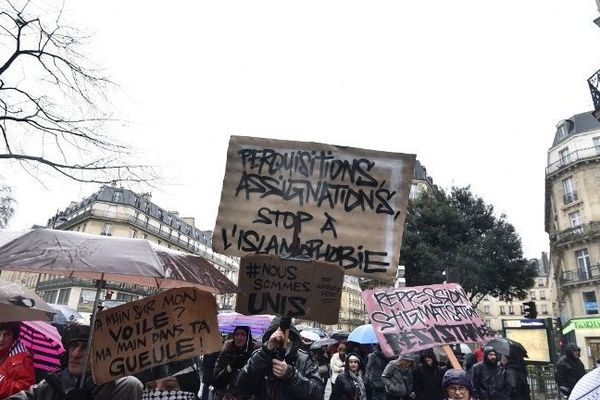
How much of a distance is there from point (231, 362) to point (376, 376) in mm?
3646

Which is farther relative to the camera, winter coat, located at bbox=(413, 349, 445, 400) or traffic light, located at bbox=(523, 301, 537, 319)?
traffic light, located at bbox=(523, 301, 537, 319)

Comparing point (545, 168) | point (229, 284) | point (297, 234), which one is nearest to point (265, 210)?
point (297, 234)

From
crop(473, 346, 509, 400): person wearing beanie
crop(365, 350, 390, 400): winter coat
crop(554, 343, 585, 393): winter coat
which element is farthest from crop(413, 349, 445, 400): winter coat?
crop(554, 343, 585, 393): winter coat

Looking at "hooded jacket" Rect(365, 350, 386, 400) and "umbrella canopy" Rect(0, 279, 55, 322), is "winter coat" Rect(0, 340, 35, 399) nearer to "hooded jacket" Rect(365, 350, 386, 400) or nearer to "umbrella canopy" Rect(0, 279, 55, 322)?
"umbrella canopy" Rect(0, 279, 55, 322)

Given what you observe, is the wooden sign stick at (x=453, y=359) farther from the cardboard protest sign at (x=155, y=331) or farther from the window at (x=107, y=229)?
the window at (x=107, y=229)

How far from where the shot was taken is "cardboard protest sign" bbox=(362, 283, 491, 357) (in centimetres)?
440

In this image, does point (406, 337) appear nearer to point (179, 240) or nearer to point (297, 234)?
point (297, 234)

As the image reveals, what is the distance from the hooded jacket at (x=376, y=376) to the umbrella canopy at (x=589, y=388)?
517cm

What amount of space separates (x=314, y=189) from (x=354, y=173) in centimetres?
37

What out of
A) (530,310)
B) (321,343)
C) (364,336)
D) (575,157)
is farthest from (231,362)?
(575,157)

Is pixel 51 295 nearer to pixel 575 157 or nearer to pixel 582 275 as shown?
pixel 582 275

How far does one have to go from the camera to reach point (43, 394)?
2545 millimetres

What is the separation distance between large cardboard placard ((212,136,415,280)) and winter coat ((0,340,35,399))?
1599 mm

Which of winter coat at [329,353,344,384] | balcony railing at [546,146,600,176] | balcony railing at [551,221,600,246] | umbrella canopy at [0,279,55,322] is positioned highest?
balcony railing at [546,146,600,176]
